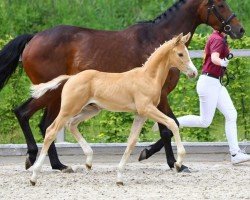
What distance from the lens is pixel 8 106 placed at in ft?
38.4

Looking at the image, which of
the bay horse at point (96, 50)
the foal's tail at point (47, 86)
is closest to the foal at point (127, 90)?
the foal's tail at point (47, 86)

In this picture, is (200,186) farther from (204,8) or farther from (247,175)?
(204,8)

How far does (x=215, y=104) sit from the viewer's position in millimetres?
10227

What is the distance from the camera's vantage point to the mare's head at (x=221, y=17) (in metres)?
10.3

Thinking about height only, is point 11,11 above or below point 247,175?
below

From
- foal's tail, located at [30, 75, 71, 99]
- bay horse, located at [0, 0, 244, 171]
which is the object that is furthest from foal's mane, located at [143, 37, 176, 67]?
bay horse, located at [0, 0, 244, 171]

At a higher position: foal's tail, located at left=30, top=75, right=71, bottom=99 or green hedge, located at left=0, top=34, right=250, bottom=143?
foal's tail, located at left=30, top=75, right=71, bottom=99

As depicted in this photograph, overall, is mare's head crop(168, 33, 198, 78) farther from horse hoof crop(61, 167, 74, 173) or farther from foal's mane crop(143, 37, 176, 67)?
horse hoof crop(61, 167, 74, 173)

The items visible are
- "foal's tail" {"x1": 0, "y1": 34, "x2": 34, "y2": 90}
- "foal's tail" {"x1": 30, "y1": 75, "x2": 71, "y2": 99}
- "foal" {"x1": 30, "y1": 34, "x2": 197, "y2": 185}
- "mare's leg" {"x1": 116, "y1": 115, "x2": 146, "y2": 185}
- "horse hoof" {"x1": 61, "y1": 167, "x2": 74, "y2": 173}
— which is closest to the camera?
"mare's leg" {"x1": 116, "y1": 115, "x2": 146, "y2": 185}

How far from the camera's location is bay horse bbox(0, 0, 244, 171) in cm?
1011

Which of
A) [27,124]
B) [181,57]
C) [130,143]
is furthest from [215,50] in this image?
[27,124]

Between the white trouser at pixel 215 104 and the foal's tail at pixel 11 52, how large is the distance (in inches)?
80.0

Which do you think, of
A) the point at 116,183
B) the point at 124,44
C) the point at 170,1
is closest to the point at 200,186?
the point at 116,183

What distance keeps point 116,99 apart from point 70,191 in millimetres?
1147
